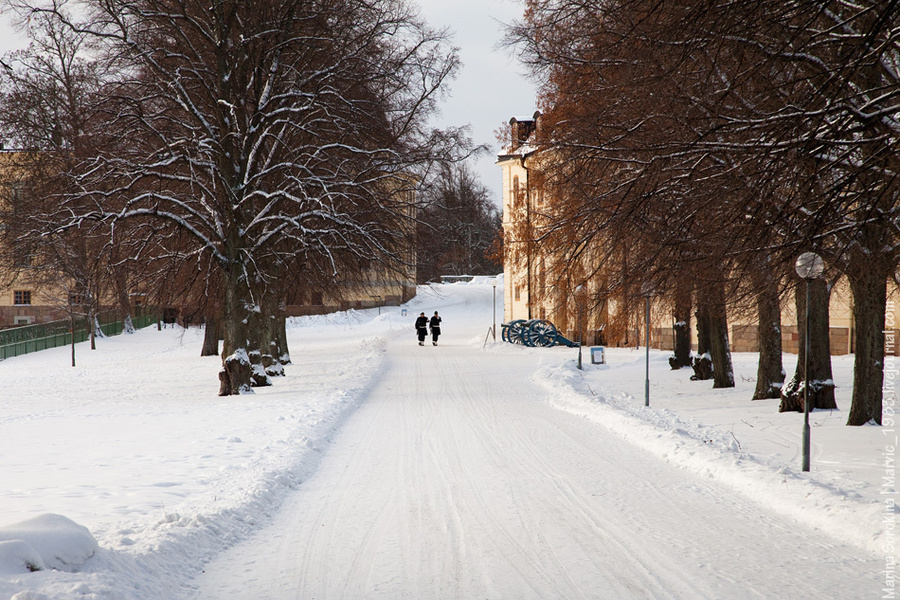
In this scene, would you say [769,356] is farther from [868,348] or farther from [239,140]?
[239,140]

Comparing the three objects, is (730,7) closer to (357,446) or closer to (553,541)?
(553,541)

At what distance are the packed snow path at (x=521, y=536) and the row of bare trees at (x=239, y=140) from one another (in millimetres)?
9064

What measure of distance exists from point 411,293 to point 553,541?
6775cm

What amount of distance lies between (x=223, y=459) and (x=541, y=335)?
32.6 meters

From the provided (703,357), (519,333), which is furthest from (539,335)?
(703,357)

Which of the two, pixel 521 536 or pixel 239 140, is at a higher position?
pixel 239 140

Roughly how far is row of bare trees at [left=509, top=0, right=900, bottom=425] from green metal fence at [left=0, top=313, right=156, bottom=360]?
3820 cm

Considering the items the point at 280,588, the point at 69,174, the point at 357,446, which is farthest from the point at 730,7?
the point at 69,174

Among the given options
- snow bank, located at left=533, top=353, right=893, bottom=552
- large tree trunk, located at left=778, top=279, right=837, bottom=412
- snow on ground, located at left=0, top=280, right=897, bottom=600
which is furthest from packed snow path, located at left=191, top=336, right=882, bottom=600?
large tree trunk, located at left=778, top=279, right=837, bottom=412

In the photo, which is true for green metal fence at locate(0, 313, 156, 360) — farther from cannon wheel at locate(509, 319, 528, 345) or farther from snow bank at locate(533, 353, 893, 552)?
snow bank at locate(533, 353, 893, 552)

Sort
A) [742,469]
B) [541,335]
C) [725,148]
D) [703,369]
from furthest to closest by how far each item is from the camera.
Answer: [541,335]
[703,369]
[742,469]
[725,148]

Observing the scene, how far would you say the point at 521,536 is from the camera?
723 cm

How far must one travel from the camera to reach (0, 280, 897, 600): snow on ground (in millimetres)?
5820

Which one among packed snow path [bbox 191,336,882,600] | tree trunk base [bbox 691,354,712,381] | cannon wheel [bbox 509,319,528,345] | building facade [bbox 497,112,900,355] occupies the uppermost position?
building facade [bbox 497,112,900,355]
